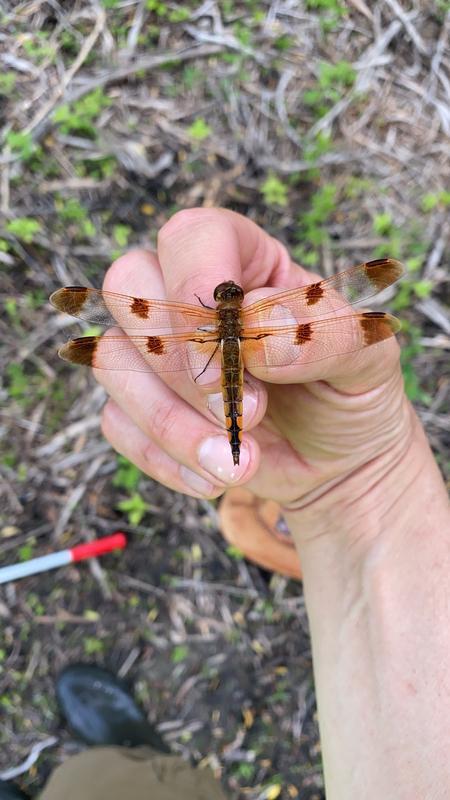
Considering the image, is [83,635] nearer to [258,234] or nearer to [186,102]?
[258,234]

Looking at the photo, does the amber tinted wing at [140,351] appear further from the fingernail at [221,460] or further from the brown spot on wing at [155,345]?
the fingernail at [221,460]

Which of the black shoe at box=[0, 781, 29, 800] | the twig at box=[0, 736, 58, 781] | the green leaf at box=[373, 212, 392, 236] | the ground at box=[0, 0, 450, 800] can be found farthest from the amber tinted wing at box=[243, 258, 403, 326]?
the black shoe at box=[0, 781, 29, 800]

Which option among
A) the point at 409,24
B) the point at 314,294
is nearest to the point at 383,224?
the point at 409,24

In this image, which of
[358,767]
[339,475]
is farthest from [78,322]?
[358,767]

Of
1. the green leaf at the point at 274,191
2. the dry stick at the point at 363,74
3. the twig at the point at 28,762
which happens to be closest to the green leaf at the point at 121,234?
the green leaf at the point at 274,191

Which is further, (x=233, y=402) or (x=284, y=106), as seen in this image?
(x=284, y=106)

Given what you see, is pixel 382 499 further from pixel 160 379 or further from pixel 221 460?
pixel 160 379
